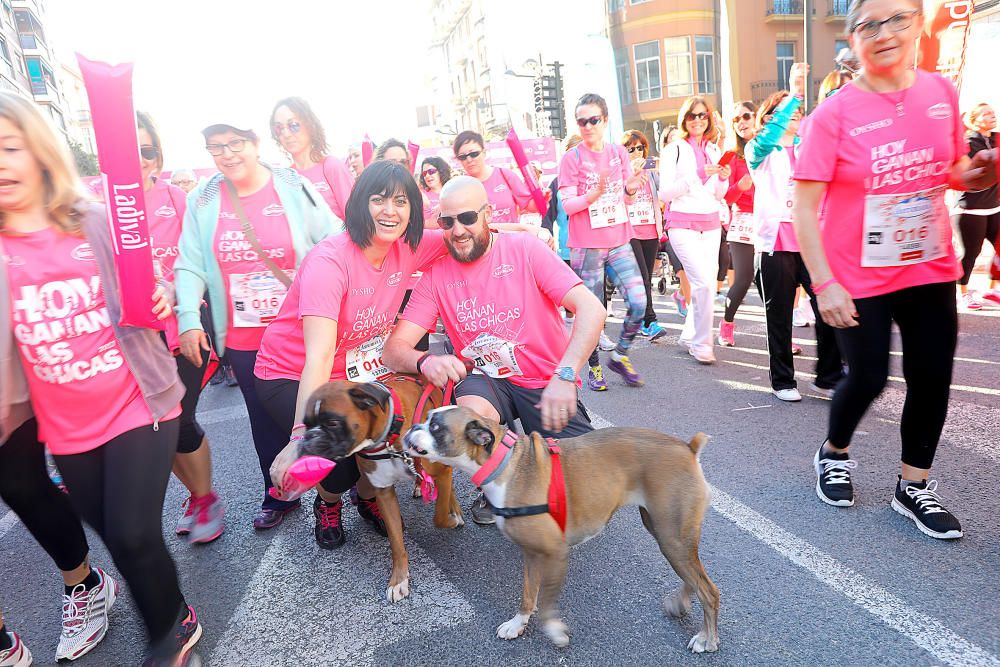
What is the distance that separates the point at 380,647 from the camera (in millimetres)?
2445

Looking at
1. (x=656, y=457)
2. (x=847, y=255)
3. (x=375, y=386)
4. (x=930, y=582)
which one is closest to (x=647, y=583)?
(x=656, y=457)

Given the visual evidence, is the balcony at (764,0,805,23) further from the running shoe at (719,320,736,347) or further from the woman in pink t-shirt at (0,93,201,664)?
the woman in pink t-shirt at (0,93,201,664)

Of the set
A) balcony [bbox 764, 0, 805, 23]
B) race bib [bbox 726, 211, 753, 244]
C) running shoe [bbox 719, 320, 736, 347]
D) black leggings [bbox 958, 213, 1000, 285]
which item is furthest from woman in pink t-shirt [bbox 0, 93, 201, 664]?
balcony [bbox 764, 0, 805, 23]

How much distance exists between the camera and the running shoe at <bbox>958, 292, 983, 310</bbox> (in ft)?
22.9

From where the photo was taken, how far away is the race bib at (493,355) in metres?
3.03

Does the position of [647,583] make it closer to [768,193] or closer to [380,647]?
[380,647]

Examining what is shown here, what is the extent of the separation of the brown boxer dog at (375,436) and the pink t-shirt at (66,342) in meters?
0.62

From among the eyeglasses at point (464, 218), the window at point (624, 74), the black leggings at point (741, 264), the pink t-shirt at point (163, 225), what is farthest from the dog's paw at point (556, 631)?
the window at point (624, 74)

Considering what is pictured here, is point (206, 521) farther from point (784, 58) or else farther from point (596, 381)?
point (784, 58)

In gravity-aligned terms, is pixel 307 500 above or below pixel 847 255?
below

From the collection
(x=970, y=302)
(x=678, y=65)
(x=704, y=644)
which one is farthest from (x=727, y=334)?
(x=678, y=65)

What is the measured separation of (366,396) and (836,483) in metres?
2.46

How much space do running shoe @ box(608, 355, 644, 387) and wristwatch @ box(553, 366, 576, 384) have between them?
3.00 metres

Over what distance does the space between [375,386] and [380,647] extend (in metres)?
1.08
